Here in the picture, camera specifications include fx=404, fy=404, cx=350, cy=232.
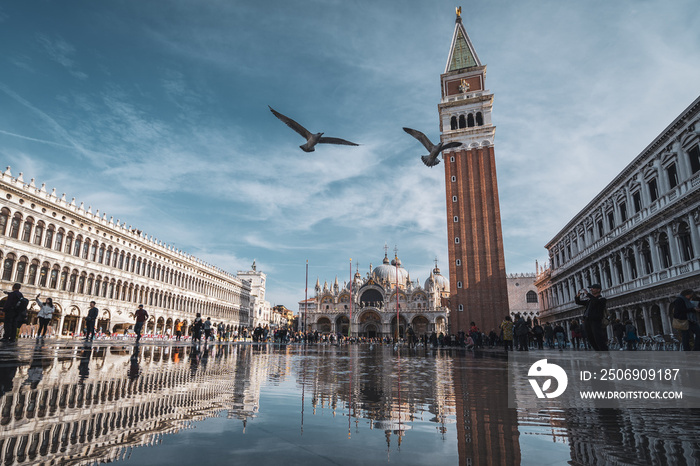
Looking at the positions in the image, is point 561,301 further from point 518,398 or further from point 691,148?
point 518,398

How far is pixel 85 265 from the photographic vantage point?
34719mm

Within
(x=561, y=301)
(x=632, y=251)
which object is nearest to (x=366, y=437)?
(x=632, y=251)

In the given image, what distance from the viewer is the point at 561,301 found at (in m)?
36.6

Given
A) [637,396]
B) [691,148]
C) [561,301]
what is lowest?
[637,396]

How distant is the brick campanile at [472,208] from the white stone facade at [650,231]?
9788 mm

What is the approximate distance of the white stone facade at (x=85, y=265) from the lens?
2848cm

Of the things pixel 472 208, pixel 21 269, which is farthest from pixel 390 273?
pixel 21 269

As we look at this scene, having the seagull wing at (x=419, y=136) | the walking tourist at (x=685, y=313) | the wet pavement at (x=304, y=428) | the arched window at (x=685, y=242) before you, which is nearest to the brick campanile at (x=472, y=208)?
the arched window at (x=685, y=242)

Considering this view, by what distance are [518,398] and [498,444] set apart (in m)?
1.72

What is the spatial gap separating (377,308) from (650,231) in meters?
48.8

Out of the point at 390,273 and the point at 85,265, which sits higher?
the point at 390,273

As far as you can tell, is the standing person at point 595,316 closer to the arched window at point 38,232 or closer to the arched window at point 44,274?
the arched window at point 44,274

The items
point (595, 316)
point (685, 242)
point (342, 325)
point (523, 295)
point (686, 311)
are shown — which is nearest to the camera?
point (595, 316)

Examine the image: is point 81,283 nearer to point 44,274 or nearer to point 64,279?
point 64,279
